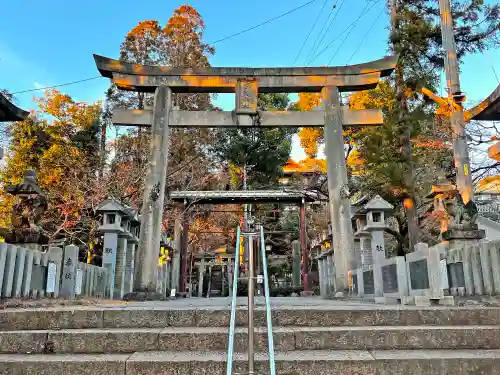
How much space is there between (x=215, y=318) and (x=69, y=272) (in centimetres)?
531

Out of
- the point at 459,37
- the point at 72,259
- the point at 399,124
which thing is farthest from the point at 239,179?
the point at 72,259

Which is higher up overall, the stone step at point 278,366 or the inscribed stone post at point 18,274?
the inscribed stone post at point 18,274

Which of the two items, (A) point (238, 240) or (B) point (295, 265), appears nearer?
(A) point (238, 240)

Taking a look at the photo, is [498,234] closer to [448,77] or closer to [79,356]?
[448,77]

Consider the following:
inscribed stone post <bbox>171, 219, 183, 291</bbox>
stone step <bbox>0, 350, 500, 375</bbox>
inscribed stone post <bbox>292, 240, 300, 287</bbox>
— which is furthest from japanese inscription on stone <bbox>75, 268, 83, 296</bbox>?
inscribed stone post <bbox>292, 240, 300, 287</bbox>

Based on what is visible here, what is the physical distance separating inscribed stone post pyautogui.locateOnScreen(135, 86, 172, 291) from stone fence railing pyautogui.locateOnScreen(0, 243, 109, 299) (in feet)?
4.34

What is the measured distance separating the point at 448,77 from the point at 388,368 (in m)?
11.2

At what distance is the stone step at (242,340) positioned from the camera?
379 centimetres

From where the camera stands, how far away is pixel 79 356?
11.9 feet

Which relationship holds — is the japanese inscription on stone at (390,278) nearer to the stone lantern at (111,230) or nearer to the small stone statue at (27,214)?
the small stone statue at (27,214)

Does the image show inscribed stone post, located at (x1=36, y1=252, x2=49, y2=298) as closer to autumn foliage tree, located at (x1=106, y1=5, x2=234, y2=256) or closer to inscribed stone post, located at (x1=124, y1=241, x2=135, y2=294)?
inscribed stone post, located at (x1=124, y1=241, x2=135, y2=294)

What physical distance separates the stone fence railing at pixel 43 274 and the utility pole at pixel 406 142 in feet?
30.9

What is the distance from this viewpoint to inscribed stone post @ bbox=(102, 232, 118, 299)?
1123 centimetres

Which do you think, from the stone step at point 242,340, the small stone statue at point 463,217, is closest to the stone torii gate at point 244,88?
the small stone statue at point 463,217
